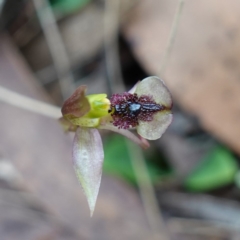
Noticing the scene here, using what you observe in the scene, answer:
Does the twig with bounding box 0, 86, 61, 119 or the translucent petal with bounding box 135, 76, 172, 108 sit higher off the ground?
the twig with bounding box 0, 86, 61, 119

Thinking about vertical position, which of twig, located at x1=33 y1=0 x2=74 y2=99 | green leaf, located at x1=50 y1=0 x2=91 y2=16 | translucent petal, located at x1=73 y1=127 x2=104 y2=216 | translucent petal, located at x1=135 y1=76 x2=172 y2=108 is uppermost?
green leaf, located at x1=50 y1=0 x2=91 y2=16

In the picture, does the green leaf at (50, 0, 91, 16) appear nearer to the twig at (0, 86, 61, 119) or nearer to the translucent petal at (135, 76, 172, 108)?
the twig at (0, 86, 61, 119)

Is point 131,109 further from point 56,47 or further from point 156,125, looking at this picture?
point 56,47

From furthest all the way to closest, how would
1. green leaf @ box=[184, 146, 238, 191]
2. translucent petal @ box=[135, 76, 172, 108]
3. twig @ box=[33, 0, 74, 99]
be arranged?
twig @ box=[33, 0, 74, 99], green leaf @ box=[184, 146, 238, 191], translucent petal @ box=[135, 76, 172, 108]

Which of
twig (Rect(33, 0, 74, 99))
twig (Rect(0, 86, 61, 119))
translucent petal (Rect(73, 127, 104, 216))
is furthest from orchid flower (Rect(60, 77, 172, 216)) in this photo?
twig (Rect(33, 0, 74, 99))

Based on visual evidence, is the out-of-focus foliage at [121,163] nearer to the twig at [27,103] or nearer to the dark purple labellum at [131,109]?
the twig at [27,103]

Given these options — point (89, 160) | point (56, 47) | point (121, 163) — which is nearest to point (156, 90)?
point (89, 160)

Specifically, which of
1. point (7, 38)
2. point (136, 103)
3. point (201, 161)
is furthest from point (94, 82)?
point (136, 103)
